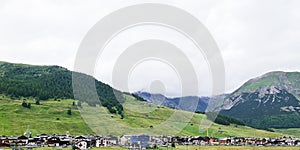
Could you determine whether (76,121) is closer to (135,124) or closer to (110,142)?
(135,124)

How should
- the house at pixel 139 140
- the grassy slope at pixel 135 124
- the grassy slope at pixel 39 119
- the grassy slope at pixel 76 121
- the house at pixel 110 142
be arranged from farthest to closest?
1. the grassy slope at pixel 135 124
2. the grassy slope at pixel 76 121
3. the grassy slope at pixel 39 119
4. the house at pixel 110 142
5. the house at pixel 139 140

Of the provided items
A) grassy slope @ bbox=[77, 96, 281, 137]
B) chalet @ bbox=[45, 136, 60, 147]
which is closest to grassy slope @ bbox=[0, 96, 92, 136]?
grassy slope @ bbox=[77, 96, 281, 137]

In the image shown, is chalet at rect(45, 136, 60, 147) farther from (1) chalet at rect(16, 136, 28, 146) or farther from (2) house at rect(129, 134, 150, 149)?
(2) house at rect(129, 134, 150, 149)

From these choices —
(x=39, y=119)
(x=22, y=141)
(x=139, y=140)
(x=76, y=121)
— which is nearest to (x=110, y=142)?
(x=139, y=140)

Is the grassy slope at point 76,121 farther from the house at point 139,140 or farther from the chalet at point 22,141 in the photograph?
the house at point 139,140

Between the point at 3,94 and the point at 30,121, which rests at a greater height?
the point at 3,94

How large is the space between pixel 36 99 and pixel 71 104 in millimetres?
17023

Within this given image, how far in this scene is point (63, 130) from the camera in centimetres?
13638

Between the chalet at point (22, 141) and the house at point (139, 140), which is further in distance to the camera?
the house at point (139, 140)

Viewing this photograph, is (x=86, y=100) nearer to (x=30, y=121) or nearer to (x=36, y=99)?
(x=36, y=99)

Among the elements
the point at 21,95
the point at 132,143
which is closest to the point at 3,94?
the point at 21,95

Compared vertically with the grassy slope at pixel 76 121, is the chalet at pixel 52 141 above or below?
below

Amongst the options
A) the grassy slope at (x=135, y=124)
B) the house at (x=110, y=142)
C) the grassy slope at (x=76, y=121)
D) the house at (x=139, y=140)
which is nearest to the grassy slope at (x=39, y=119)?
the grassy slope at (x=76, y=121)

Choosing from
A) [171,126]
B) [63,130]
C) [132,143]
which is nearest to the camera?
[132,143]
